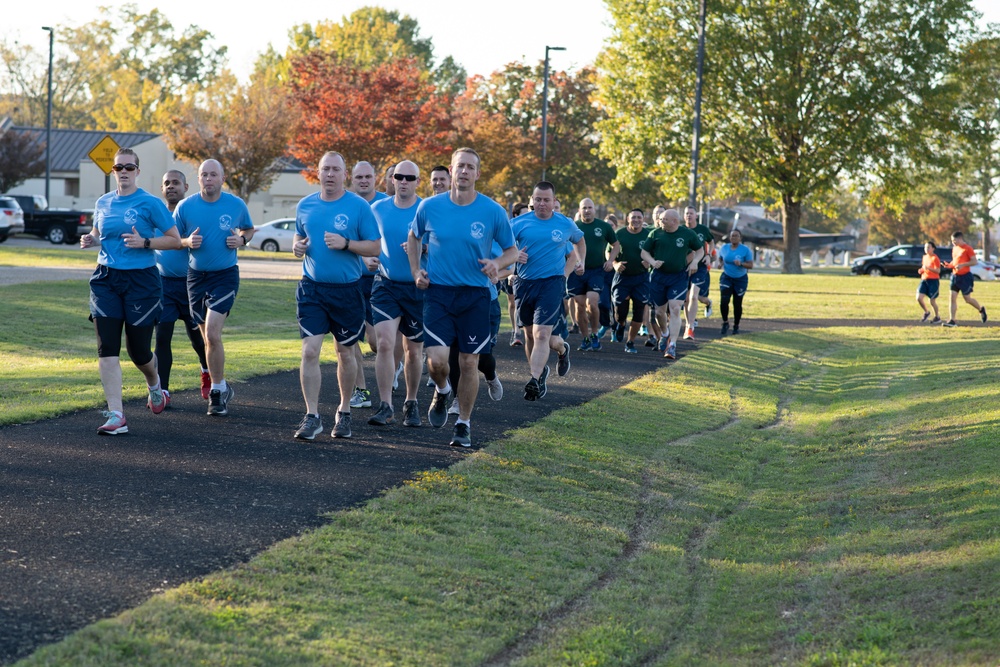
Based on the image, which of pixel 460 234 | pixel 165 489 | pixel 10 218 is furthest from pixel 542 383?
pixel 10 218

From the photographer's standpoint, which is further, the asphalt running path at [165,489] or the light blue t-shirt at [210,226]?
the light blue t-shirt at [210,226]

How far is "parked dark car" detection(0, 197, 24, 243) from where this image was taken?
40406mm

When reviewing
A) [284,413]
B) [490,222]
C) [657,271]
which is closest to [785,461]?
[490,222]

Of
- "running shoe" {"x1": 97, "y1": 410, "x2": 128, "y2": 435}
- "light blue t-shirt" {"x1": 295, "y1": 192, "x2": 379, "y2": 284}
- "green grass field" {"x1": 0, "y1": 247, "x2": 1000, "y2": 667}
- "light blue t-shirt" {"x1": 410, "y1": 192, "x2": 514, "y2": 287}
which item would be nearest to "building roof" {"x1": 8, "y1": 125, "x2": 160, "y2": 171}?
"green grass field" {"x1": 0, "y1": 247, "x2": 1000, "y2": 667}

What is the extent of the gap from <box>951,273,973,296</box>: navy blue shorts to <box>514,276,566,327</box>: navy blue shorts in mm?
13672

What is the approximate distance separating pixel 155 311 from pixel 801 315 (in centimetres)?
1976

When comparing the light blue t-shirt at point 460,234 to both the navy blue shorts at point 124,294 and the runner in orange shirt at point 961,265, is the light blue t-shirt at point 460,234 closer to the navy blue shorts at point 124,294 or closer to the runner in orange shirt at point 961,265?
the navy blue shorts at point 124,294

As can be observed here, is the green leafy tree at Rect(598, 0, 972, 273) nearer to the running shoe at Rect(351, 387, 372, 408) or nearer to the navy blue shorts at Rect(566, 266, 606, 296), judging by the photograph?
the navy blue shorts at Rect(566, 266, 606, 296)

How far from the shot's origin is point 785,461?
9859 millimetres

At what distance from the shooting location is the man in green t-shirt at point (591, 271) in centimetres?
1576

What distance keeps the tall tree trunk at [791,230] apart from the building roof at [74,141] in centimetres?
3771

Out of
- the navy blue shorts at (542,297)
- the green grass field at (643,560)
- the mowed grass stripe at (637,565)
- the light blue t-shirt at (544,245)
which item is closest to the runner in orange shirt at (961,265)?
the green grass field at (643,560)

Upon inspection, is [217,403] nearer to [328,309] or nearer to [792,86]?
[328,309]

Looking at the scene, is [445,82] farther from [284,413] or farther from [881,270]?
[284,413]
